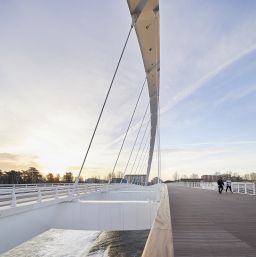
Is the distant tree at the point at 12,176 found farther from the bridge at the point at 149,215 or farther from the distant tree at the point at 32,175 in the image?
the bridge at the point at 149,215

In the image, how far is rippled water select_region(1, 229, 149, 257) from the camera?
26797mm

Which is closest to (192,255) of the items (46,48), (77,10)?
(77,10)

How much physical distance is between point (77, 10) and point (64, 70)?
816 cm

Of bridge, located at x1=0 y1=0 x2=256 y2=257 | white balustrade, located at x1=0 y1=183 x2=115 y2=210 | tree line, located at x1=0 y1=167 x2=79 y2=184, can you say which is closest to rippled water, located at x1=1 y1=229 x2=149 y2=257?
bridge, located at x1=0 y1=0 x2=256 y2=257

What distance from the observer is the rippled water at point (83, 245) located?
1055 inches

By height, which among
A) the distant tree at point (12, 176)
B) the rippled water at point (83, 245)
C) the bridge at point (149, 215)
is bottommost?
the rippled water at point (83, 245)

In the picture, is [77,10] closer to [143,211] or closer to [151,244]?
[143,211]

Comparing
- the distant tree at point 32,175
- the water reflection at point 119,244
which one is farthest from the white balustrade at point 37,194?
the distant tree at point 32,175

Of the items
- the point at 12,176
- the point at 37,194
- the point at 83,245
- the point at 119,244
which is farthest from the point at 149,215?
the point at 12,176

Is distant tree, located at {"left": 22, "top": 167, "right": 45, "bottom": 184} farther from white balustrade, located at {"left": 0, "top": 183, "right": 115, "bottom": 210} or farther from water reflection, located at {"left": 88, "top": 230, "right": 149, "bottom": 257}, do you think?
white balustrade, located at {"left": 0, "top": 183, "right": 115, "bottom": 210}

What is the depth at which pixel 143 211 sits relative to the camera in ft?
52.1

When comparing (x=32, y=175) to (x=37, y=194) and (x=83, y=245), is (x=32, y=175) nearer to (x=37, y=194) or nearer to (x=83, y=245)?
(x=83, y=245)

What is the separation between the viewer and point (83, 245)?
30.3m

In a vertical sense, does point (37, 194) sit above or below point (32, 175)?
below
